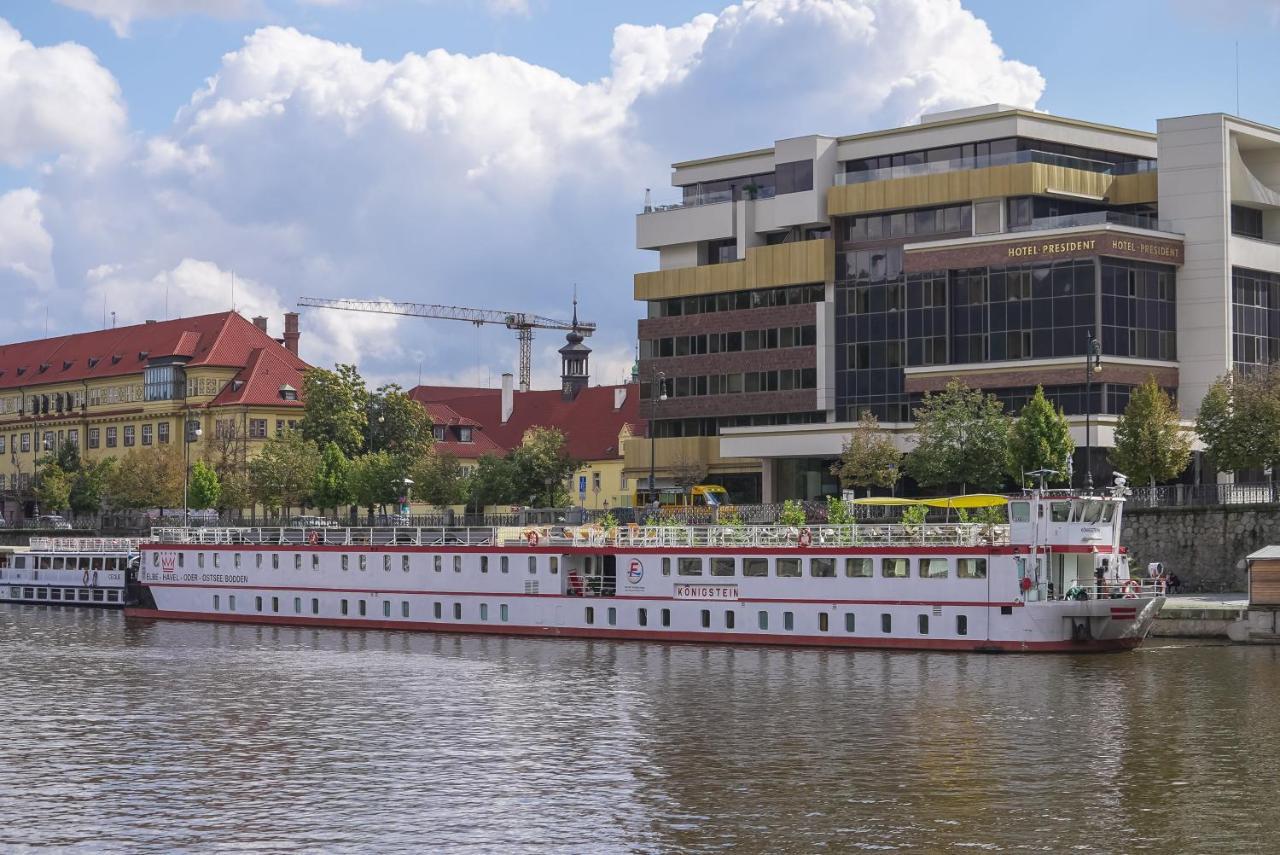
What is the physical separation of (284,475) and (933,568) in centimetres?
7706

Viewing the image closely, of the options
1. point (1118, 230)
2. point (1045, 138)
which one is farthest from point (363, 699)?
point (1045, 138)

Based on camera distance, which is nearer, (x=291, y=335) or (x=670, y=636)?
(x=670, y=636)

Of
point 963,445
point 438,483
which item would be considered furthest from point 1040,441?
point 438,483

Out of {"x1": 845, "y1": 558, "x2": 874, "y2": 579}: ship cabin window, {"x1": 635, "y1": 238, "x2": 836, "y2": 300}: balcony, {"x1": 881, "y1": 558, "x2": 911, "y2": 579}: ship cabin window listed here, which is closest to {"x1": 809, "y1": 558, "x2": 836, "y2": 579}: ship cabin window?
{"x1": 845, "y1": 558, "x2": 874, "y2": 579}: ship cabin window

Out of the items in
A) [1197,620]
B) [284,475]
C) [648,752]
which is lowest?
[648,752]

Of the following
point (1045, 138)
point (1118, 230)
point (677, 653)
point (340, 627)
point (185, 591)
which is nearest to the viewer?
point (677, 653)

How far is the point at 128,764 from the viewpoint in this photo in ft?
150

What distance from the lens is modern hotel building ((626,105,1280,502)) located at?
10506 cm

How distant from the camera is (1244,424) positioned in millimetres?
91938

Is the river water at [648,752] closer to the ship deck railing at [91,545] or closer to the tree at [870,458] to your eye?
the tree at [870,458]

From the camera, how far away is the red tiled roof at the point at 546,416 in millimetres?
150375

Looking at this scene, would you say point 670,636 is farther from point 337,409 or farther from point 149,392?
point 149,392

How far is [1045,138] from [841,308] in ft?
54.8

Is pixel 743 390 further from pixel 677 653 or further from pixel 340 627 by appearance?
pixel 677 653
